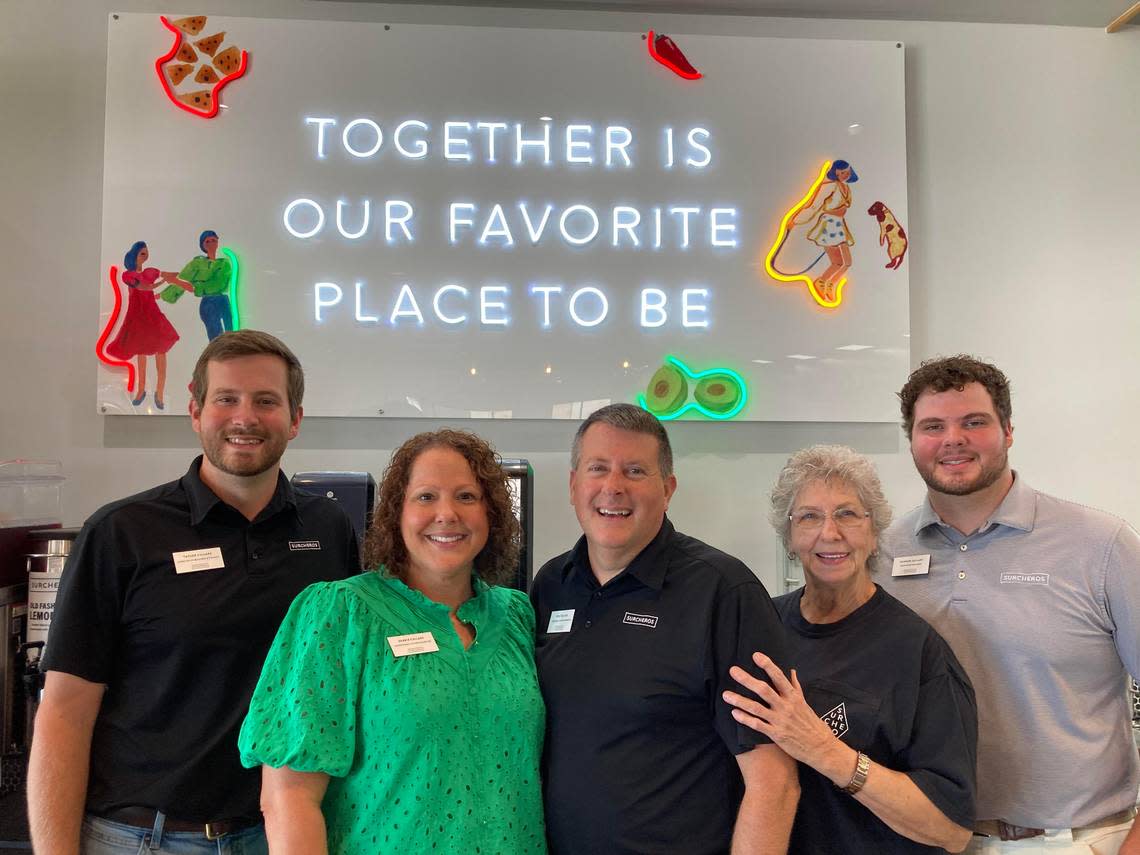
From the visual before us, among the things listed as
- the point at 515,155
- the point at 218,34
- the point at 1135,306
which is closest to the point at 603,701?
the point at 515,155

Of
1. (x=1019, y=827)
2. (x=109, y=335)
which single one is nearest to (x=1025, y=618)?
(x=1019, y=827)

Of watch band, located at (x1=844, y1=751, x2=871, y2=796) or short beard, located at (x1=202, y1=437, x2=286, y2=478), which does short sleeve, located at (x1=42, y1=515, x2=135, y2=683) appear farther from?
watch band, located at (x1=844, y1=751, x2=871, y2=796)

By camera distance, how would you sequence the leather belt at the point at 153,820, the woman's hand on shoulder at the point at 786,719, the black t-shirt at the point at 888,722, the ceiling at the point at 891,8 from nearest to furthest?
the woman's hand on shoulder at the point at 786,719
the black t-shirt at the point at 888,722
the leather belt at the point at 153,820
the ceiling at the point at 891,8

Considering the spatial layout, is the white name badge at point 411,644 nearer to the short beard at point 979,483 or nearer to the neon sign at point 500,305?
the short beard at point 979,483

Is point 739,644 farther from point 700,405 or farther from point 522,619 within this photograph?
point 700,405

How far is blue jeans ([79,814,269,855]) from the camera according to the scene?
5.38 ft

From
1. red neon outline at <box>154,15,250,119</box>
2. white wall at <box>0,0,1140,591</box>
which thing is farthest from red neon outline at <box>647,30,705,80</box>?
red neon outline at <box>154,15,250,119</box>

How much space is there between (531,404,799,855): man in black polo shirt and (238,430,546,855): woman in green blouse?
0.08 metres

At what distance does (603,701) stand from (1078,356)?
3260 millimetres

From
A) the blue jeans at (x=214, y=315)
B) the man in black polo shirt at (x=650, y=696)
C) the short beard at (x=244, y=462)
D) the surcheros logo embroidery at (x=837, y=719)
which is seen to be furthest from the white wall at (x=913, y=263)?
the surcheros logo embroidery at (x=837, y=719)

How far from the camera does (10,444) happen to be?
3.40 meters

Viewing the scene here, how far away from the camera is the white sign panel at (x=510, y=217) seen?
3426 mm

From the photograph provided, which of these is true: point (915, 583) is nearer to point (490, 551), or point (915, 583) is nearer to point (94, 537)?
point (490, 551)

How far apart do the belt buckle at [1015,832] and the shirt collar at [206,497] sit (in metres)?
1.69
